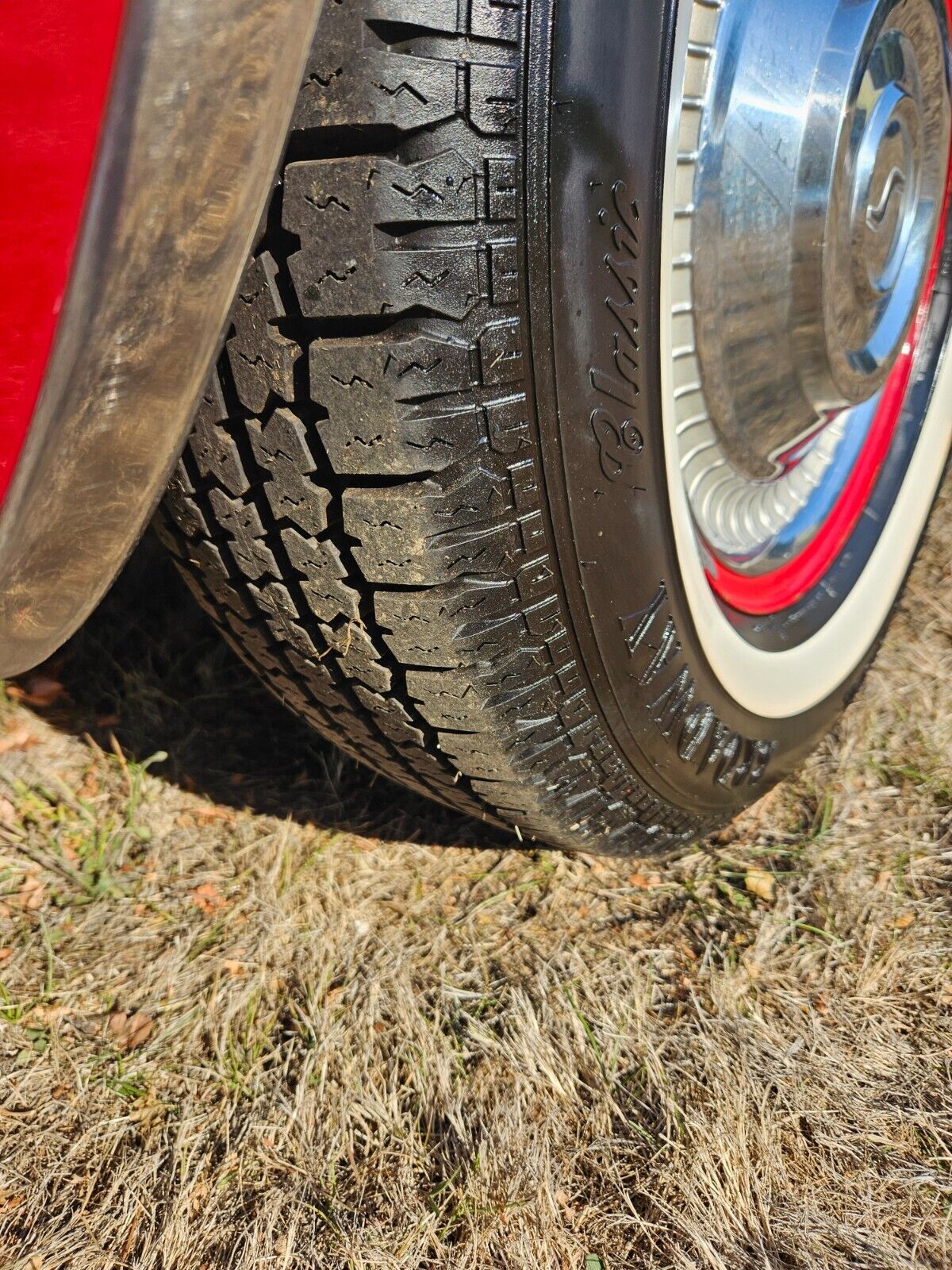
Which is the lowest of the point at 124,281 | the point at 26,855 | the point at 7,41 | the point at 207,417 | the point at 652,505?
the point at 26,855

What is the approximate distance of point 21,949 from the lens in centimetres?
146

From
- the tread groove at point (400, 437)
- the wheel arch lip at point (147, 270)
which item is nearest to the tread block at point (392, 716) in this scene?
the tread groove at point (400, 437)

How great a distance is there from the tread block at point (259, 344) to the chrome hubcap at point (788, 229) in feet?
1.41

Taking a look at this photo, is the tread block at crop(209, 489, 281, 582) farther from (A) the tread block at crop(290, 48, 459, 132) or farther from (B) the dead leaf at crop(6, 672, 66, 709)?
(B) the dead leaf at crop(6, 672, 66, 709)

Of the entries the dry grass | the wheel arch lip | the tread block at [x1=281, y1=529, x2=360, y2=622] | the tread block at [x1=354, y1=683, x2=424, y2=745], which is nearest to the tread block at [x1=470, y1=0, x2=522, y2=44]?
the wheel arch lip

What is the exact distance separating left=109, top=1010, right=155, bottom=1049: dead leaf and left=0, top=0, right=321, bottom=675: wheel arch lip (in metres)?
0.66

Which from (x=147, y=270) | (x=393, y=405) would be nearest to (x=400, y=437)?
(x=393, y=405)

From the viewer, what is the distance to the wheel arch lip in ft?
2.48

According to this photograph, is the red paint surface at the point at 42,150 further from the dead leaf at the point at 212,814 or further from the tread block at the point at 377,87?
the dead leaf at the point at 212,814

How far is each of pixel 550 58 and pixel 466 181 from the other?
0.13m

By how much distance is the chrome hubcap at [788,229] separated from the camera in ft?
4.04

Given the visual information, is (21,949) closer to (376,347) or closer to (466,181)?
(376,347)

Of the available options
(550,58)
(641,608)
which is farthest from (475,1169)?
(550,58)

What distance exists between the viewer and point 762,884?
1.58 meters
